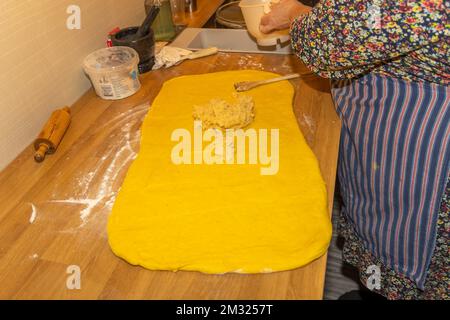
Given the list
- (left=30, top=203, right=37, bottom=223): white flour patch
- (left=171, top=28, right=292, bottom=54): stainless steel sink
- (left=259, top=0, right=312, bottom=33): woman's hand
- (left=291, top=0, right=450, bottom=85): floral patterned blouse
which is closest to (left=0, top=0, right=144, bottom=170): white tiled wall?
(left=30, top=203, right=37, bottom=223): white flour patch

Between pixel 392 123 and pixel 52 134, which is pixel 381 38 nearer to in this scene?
pixel 392 123

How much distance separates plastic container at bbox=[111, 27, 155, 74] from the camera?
114 centimetres

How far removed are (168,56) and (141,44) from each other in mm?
121

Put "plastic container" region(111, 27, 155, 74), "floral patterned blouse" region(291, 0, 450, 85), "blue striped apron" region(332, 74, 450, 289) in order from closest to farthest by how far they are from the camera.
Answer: "floral patterned blouse" region(291, 0, 450, 85) → "blue striped apron" region(332, 74, 450, 289) → "plastic container" region(111, 27, 155, 74)

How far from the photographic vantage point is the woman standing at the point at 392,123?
640mm

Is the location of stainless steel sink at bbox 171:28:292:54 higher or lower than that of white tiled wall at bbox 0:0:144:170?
lower

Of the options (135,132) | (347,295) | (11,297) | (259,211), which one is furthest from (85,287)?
(347,295)

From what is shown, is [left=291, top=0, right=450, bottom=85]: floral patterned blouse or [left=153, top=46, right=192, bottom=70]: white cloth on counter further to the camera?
[left=153, top=46, right=192, bottom=70]: white cloth on counter

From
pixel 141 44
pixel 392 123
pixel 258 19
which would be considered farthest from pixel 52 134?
pixel 392 123

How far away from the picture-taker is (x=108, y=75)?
3.51 feet

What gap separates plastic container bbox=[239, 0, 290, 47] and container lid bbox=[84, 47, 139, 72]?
334 millimetres

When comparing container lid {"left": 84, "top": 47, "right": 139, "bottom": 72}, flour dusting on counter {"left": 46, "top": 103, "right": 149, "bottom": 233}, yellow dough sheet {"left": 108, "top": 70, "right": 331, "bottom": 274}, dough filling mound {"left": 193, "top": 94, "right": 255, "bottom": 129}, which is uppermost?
container lid {"left": 84, "top": 47, "right": 139, "bottom": 72}

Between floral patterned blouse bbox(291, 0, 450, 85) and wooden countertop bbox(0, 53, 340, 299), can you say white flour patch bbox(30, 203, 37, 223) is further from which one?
floral patterned blouse bbox(291, 0, 450, 85)

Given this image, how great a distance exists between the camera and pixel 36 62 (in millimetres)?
945
